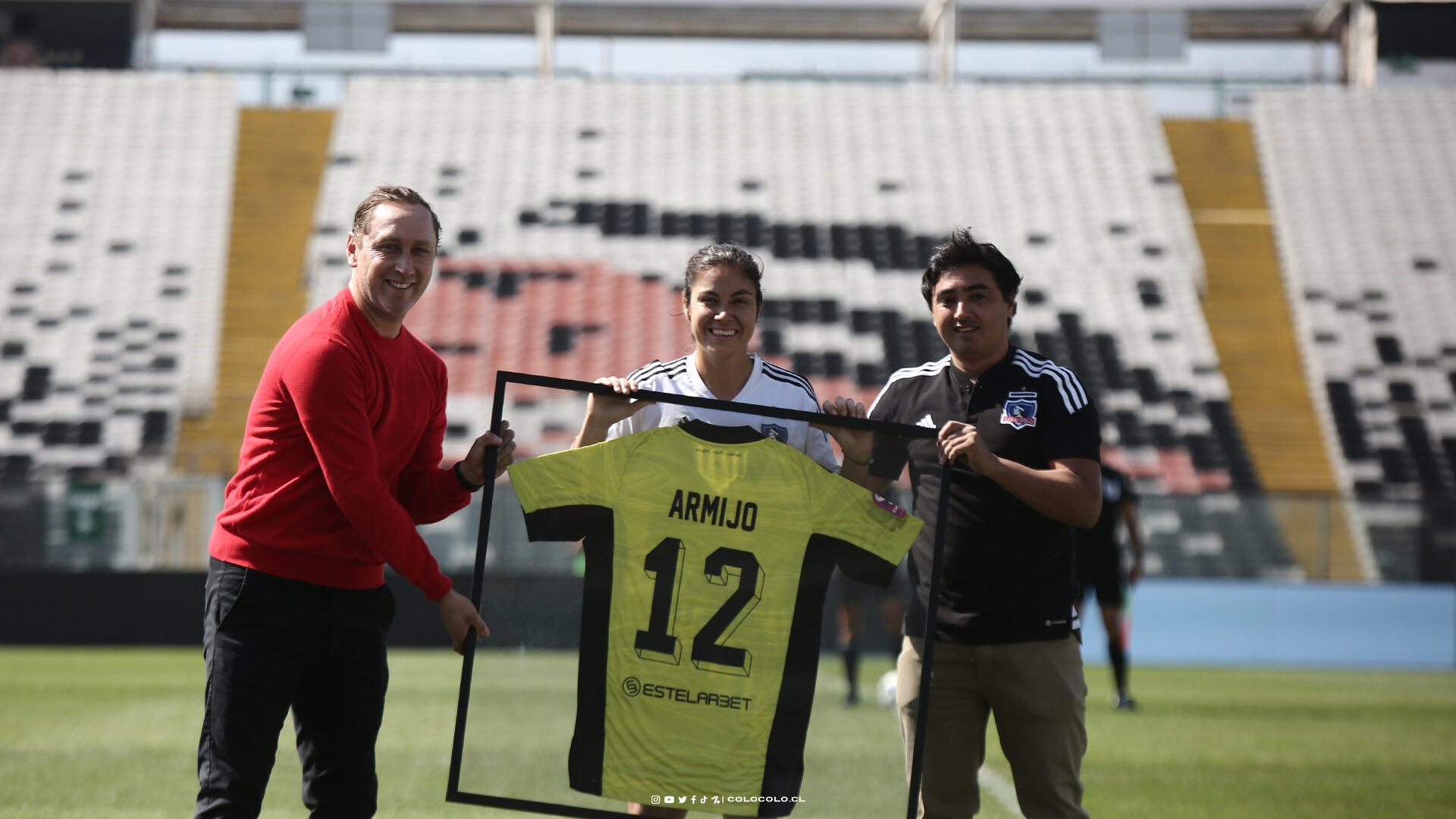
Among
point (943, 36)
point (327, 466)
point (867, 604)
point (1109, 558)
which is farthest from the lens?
point (943, 36)

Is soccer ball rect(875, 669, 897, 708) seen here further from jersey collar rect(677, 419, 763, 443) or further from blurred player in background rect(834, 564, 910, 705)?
jersey collar rect(677, 419, 763, 443)

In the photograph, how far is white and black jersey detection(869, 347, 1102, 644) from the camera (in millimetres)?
3287

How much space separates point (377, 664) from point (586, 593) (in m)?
0.54

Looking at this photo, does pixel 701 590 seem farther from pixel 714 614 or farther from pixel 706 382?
pixel 706 382

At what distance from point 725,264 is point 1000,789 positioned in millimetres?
3743

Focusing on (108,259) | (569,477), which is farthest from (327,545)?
(108,259)

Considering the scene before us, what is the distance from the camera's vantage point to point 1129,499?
8.86m

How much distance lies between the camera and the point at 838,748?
10.1 feet

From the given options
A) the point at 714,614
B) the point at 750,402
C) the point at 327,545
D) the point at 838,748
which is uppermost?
the point at 750,402

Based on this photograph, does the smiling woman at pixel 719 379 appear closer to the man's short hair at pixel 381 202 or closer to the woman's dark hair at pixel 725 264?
the woman's dark hair at pixel 725 264

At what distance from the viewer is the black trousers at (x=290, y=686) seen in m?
2.89

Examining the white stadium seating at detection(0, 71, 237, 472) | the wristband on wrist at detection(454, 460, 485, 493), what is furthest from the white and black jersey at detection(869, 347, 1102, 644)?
the white stadium seating at detection(0, 71, 237, 472)

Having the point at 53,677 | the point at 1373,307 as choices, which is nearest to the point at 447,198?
the point at 53,677

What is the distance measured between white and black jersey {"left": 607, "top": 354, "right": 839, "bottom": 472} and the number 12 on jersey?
0.32m
